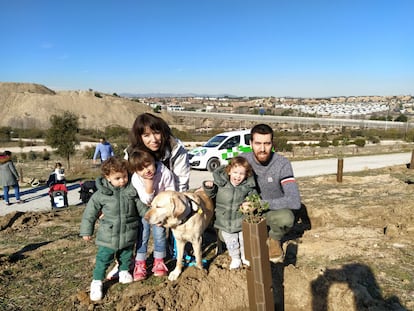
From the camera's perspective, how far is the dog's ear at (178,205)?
9.16 ft

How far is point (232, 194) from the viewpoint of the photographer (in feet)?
10.6

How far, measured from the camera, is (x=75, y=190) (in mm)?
10797

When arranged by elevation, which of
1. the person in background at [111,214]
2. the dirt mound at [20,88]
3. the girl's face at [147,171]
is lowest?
the person in background at [111,214]

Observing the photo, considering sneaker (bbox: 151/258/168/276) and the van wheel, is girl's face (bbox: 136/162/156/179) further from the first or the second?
the van wheel

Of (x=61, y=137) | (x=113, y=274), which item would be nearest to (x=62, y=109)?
(x=61, y=137)

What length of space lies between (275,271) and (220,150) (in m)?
10.4

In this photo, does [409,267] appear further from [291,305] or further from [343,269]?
[291,305]

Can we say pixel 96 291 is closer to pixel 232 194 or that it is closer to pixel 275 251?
pixel 232 194

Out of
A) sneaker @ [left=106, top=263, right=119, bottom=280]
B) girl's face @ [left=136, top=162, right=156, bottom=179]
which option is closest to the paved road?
sneaker @ [left=106, top=263, right=119, bottom=280]

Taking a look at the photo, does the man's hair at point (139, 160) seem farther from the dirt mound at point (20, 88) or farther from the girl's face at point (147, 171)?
the dirt mound at point (20, 88)

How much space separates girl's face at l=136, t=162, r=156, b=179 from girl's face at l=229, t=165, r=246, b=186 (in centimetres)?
78

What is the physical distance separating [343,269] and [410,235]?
1.82m

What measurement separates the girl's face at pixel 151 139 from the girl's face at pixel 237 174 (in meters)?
0.79

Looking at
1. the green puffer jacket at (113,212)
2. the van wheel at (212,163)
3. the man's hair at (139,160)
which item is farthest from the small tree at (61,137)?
the man's hair at (139,160)
